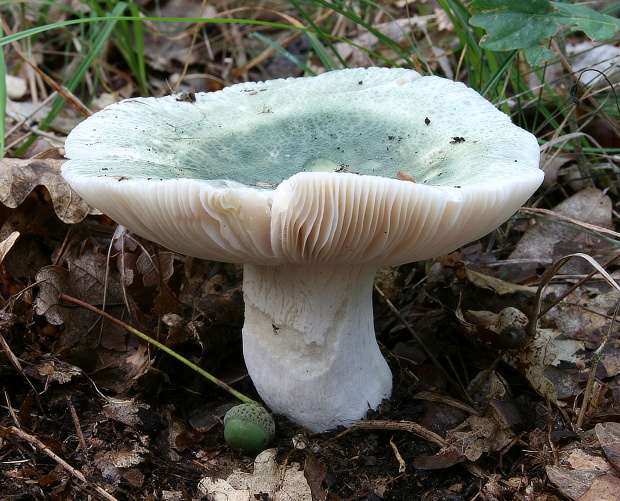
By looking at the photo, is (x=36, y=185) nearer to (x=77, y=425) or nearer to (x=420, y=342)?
(x=77, y=425)

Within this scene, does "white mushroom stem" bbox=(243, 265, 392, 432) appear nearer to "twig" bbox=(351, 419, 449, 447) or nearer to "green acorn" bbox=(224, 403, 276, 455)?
"twig" bbox=(351, 419, 449, 447)

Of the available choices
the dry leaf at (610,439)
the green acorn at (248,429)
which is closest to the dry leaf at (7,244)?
the green acorn at (248,429)

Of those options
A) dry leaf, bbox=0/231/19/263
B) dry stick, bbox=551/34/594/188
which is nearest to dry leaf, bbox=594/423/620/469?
dry stick, bbox=551/34/594/188

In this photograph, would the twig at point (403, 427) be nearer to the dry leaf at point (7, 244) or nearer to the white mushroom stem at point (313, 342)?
the white mushroom stem at point (313, 342)

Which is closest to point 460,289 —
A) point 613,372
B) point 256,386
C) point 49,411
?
point 613,372

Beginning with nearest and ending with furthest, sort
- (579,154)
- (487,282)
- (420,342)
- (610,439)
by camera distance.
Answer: (610,439) < (420,342) < (487,282) < (579,154)

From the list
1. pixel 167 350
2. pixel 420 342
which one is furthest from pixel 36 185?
pixel 420 342
